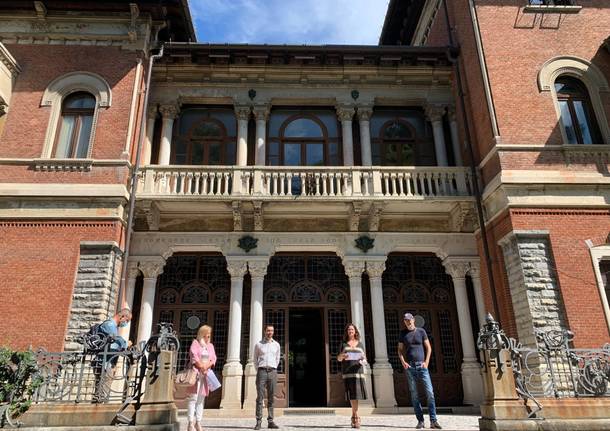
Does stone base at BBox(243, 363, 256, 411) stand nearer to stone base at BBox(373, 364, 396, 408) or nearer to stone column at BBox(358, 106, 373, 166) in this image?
stone base at BBox(373, 364, 396, 408)

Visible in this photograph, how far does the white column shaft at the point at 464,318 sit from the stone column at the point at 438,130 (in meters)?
3.81

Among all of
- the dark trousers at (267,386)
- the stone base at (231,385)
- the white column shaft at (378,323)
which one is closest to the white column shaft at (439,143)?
the white column shaft at (378,323)

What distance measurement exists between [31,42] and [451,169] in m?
12.9

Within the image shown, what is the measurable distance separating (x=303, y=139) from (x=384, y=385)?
308 inches

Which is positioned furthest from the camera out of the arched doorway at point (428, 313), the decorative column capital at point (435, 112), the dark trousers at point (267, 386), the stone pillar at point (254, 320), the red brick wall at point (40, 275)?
the decorative column capital at point (435, 112)

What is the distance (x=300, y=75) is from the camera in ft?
48.8

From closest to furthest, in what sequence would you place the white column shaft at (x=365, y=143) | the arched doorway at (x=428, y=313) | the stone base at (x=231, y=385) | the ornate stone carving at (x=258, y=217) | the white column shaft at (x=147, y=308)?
1. the stone base at (x=231, y=385)
2. the white column shaft at (x=147, y=308)
3. the ornate stone carving at (x=258, y=217)
4. the arched doorway at (x=428, y=313)
5. the white column shaft at (x=365, y=143)

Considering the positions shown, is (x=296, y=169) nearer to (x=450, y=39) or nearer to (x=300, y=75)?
(x=300, y=75)

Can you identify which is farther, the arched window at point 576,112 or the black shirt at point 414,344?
the arched window at point 576,112

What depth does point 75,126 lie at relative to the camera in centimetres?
1301

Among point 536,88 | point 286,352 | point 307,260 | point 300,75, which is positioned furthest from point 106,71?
point 536,88

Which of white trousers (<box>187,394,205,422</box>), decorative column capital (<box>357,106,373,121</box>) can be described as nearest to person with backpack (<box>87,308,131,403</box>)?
white trousers (<box>187,394,205,422</box>)

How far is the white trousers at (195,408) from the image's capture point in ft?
22.3

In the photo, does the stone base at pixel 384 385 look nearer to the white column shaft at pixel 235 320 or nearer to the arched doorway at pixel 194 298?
the white column shaft at pixel 235 320
